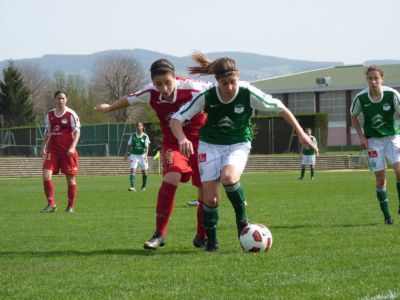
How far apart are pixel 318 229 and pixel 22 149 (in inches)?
1986

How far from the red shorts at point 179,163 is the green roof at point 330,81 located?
59864mm

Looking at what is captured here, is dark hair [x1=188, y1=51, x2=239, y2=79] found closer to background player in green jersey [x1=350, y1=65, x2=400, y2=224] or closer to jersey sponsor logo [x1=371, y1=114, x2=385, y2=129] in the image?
background player in green jersey [x1=350, y1=65, x2=400, y2=224]

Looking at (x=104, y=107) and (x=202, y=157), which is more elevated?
(x=104, y=107)

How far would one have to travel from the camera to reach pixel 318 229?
33.5ft

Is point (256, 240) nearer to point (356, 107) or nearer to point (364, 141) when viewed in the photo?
point (364, 141)

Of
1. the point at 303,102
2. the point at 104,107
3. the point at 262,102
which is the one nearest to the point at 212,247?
the point at 262,102

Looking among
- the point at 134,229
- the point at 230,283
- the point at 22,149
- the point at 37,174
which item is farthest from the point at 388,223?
the point at 22,149

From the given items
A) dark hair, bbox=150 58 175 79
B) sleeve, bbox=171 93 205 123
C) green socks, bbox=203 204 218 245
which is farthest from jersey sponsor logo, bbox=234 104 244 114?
green socks, bbox=203 204 218 245

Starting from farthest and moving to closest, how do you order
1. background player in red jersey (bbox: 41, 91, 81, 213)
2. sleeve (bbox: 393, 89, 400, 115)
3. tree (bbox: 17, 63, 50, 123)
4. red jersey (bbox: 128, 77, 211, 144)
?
1. tree (bbox: 17, 63, 50, 123)
2. background player in red jersey (bbox: 41, 91, 81, 213)
3. sleeve (bbox: 393, 89, 400, 115)
4. red jersey (bbox: 128, 77, 211, 144)

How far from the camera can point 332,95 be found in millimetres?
73688

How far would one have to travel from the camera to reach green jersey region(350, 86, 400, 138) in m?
10.7

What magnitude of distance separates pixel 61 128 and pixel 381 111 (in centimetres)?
631

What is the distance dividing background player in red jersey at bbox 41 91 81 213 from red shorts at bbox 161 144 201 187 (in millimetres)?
6330

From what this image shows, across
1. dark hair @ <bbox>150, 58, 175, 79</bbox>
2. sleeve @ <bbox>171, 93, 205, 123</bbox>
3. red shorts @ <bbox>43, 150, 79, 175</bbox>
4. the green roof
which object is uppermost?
the green roof
